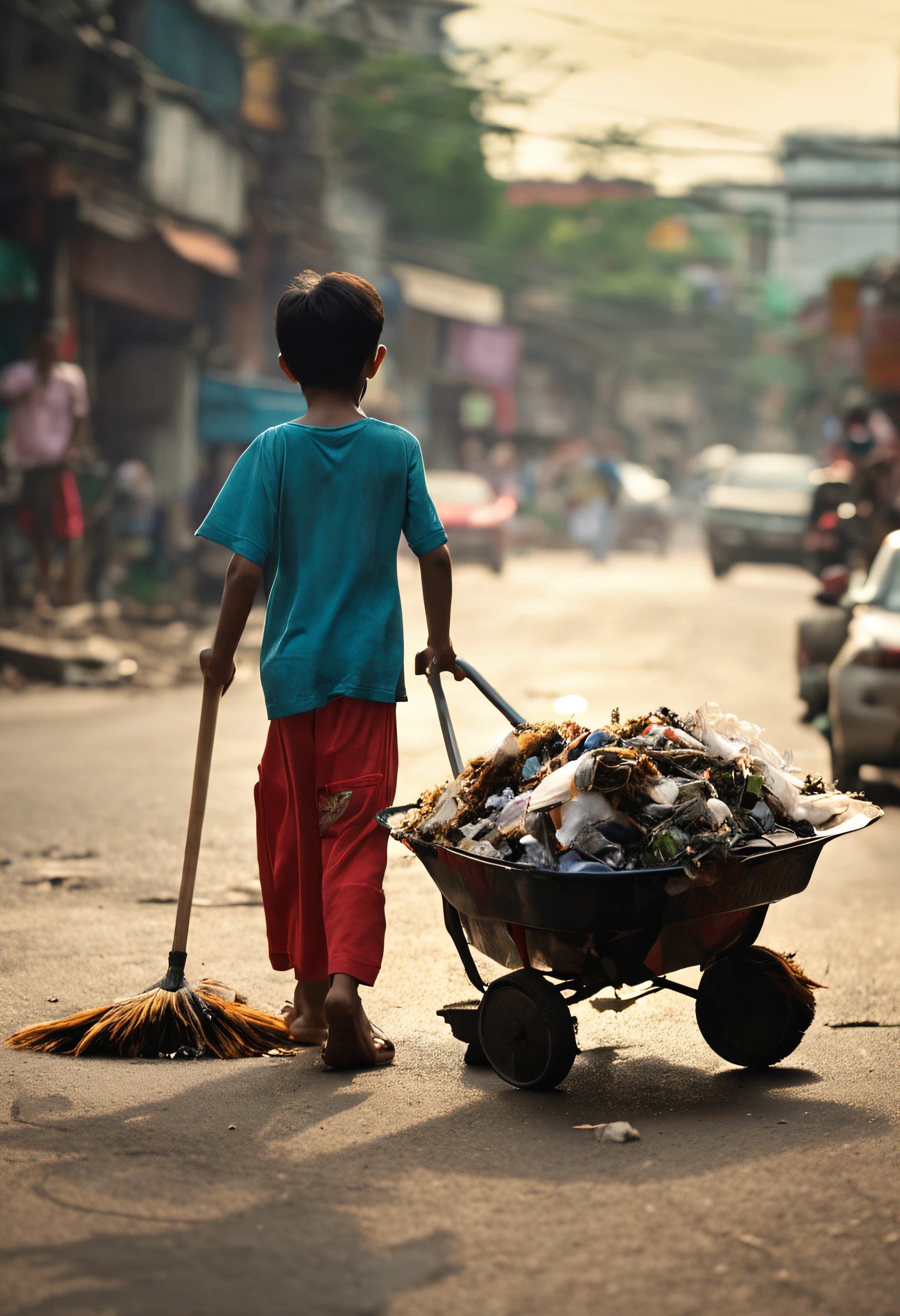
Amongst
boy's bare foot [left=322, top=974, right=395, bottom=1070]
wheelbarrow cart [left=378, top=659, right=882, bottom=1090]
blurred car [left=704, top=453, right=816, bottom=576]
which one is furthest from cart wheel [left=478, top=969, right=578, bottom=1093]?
blurred car [left=704, top=453, right=816, bottom=576]

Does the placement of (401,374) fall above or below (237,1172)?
above

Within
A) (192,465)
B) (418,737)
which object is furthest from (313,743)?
(192,465)

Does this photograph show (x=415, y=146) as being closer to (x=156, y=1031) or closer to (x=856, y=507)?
(x=856, y=507)

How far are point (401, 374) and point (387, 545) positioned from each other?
34039 mm

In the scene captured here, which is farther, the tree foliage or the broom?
the tree foliage

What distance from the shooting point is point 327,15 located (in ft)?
101

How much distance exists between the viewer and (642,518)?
34.4 m

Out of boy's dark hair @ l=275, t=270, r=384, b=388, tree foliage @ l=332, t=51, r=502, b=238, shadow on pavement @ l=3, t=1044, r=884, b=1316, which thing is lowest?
shadow on pavement @ l=3, t=1044, r=884, b=1316

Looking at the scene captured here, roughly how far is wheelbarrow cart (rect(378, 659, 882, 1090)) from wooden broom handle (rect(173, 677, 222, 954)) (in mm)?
516

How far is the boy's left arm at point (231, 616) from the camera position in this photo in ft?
13.1

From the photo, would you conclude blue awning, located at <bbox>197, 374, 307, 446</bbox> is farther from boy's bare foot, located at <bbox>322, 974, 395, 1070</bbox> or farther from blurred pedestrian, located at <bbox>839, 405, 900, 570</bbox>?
boy's bare foot, located at <bbox>322, 974, 395, 1070</bbox>

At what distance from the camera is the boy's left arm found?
400cm

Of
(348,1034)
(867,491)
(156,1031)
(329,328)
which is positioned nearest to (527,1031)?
(348,1034)

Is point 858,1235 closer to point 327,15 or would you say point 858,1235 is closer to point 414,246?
point 327,15
